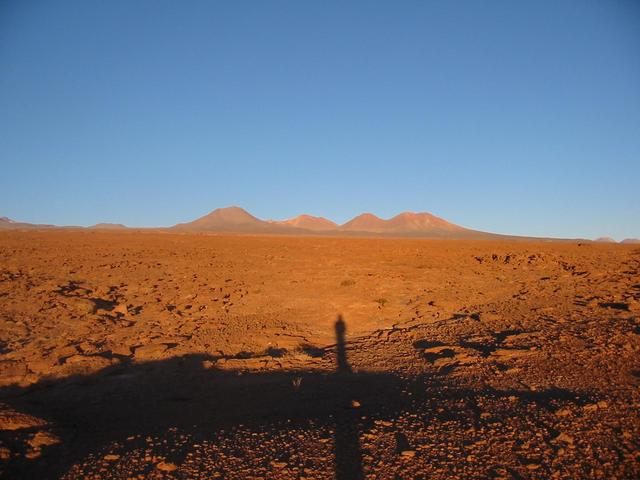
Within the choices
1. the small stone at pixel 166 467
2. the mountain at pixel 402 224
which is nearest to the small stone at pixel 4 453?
the small stone at pixel 166 467

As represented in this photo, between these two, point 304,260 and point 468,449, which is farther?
point 304,260

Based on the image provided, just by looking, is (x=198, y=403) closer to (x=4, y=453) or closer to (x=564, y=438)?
(x=4, y=453)

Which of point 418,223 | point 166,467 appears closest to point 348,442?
point 166,467

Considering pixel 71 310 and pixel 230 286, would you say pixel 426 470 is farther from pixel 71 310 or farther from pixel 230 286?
pixel 230 286

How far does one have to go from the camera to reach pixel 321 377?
6.08m

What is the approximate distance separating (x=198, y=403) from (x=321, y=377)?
1663 mm

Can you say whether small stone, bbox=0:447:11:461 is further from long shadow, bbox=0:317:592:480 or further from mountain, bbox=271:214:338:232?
mountain, bbox=271:214:338:232

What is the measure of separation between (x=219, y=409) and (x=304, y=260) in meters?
13.0

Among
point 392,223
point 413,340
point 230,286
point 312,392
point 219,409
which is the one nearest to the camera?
point 219,409

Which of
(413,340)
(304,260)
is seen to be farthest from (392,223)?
(413,340)

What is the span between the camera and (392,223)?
140 meters

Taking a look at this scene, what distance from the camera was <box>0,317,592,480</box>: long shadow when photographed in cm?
398

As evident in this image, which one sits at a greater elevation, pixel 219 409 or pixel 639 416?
pixel 639 416

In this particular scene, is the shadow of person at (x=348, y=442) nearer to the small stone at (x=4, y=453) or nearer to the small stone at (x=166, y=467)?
the small stone at (x=166, y=467)
